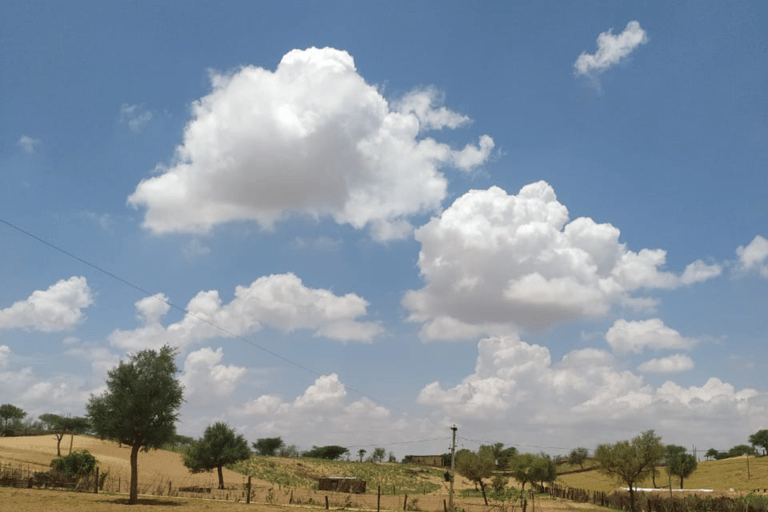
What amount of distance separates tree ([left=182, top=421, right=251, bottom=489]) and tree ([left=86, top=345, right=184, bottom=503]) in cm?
3268

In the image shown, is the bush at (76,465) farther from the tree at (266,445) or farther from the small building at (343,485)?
the tree at (266,445)

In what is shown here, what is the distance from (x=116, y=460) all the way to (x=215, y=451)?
32.4 meters

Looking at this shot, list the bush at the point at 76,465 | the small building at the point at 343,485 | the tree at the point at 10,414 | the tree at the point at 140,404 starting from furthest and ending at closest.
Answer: the tree at the point at 10,414, the small building at the point at 343,485, the bush at the point at 76,465, the tree at the point at 140,404

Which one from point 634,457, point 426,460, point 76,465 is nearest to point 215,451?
point 76,465

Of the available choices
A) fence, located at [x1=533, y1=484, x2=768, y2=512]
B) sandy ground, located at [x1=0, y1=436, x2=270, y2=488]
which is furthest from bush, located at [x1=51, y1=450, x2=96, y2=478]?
fence, located at [x1=533, y1=484, x2=768, y2=512]

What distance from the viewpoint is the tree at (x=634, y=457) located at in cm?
6944

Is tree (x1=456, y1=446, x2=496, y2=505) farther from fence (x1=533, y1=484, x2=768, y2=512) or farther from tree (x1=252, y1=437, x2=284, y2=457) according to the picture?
tree (x1=252, y1=437, x2=284, y2=457)

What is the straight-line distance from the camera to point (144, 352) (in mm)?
49156

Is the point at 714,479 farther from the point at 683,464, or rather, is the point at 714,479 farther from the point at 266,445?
the point at 266,445

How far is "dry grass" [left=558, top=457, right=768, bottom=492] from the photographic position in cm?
10606

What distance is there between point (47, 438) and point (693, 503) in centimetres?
11815

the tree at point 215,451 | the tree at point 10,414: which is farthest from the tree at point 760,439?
the tree at point 10,414

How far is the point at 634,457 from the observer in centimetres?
7025

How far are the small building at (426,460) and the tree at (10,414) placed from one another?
111 metres
